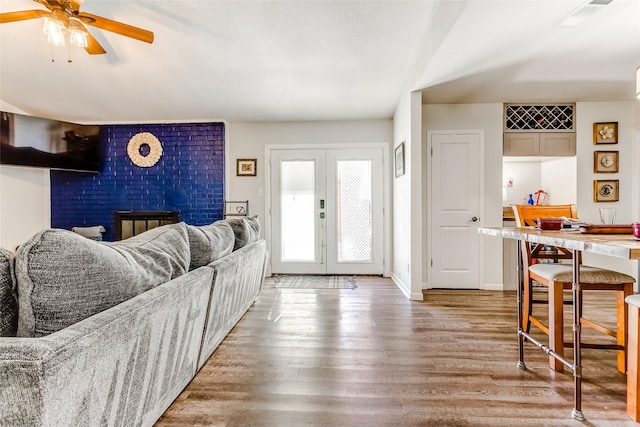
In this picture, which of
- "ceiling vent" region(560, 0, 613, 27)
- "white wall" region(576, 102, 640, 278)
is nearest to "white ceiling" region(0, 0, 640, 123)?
"ceiling vent" region(560, 0, 613, 27)

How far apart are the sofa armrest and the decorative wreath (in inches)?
146

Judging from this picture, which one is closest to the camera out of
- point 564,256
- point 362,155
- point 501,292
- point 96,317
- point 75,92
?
point 96,317

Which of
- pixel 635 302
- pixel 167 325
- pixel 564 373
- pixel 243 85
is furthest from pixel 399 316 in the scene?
pixel 243 85

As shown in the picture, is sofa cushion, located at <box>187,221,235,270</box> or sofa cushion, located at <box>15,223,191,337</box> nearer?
sofa cushion, located at <box>15,223,191,337</box>

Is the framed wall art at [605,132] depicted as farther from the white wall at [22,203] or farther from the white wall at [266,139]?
the white wall at [22,203]

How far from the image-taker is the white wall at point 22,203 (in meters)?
4.19

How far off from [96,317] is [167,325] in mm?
388

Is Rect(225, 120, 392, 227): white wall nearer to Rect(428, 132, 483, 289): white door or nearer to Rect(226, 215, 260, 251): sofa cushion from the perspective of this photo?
Rect(428, 132, 483, 289): white door

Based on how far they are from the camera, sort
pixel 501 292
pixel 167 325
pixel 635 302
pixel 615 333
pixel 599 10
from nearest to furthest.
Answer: pixel 167 325 < pixel 635 302 < pixel 615 333 < pixel 599 10 < pixel 501 292

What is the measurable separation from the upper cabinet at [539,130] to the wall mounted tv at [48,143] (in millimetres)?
5700

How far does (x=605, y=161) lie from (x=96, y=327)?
5030 mm

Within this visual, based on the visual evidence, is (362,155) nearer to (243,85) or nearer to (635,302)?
(243,85)

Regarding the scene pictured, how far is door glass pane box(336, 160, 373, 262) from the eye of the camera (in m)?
4.57

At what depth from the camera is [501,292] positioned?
3617 millimetres
